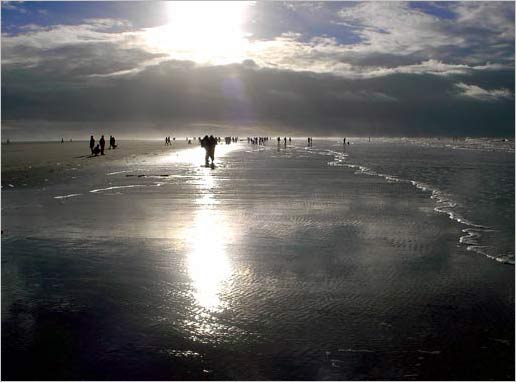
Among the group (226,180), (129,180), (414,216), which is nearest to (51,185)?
(129,180)

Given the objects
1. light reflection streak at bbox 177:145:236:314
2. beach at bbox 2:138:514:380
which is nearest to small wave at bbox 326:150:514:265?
beach at bbox 2:138:514:380

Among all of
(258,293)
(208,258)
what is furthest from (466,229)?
(258,293)

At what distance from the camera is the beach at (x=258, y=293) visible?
18.0 ft

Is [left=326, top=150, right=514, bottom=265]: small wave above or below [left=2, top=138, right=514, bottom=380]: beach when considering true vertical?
above

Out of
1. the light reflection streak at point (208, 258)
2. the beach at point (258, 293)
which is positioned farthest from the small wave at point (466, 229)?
the light reflection streak at point (208, 258)

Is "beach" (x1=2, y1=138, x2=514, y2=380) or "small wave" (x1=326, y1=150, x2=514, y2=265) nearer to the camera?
"beach" (x1=2, y1=138, x2=514, y2=380)

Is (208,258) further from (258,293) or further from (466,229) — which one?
(466,229)

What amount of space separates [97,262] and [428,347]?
6454 millimetres

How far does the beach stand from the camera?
5.48m

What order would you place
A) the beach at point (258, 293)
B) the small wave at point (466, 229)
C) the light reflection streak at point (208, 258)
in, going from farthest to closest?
1. the small wave at point (466, 229)
2. the light reflection streak at point (208, 258)
3. the beach at point (258, 293)

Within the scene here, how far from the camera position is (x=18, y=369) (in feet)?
17.5

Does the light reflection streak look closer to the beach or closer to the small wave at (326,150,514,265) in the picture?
the beach

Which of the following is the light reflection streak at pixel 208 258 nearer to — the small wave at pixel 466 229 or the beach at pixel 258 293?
the beach at pixel 258 293

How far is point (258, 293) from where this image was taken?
307 inches
